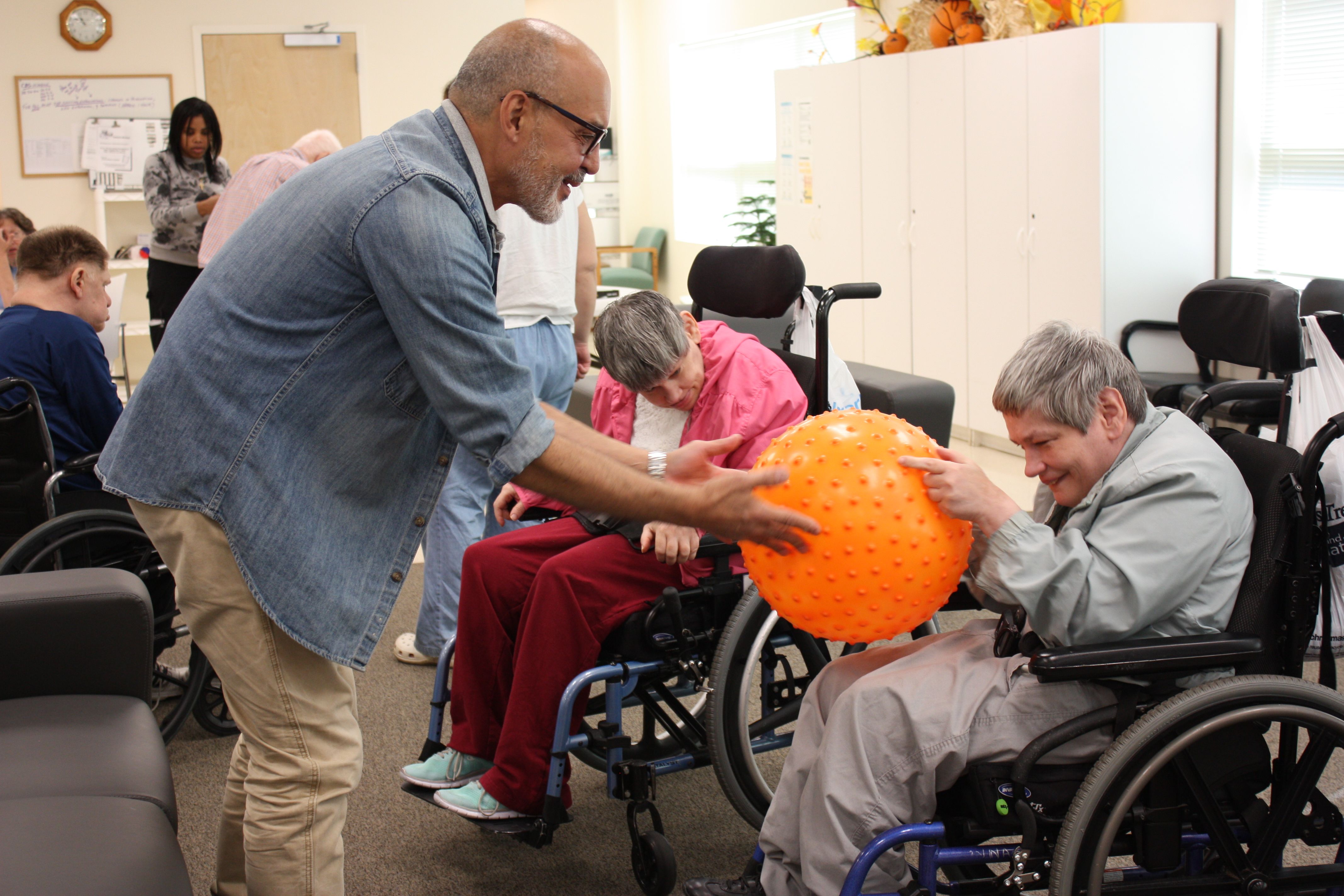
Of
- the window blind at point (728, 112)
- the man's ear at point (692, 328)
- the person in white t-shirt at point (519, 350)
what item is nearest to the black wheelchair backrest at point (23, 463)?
the person in white t-shirt at point (519, 350)

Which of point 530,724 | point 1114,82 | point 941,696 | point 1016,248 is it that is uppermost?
point 1114,82

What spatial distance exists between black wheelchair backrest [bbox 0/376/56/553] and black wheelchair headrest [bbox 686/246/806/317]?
60.4 inches

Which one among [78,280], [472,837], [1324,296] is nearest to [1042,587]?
[472,837]

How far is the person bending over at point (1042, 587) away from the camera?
1456 millimetres

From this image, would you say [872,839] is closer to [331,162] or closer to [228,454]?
[228,454]

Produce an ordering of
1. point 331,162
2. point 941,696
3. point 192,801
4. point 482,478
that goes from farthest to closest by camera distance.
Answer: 1. point 482,478
2. point 192,801
3. point 941,696
4. point 331,162

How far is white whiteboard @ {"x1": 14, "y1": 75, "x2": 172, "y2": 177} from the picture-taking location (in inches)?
287

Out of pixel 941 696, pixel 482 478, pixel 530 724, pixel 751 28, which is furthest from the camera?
pixel 751 28

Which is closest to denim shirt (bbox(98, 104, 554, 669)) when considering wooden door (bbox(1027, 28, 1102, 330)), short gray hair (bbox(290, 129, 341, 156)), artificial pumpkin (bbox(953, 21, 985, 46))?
short gray hair (bbox(290, 129, 341, 156))

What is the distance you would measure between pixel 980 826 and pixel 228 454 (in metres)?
1.09

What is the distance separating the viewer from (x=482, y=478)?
3061 millimetres

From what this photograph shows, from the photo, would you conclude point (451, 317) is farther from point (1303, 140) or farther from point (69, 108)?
point (69, 108)

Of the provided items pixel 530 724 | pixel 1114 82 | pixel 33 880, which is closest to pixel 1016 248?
pixel 1114 82

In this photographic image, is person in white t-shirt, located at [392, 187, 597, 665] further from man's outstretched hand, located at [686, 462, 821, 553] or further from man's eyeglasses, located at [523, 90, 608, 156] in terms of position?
man's outstretched hand, located at [686, 462, 821, 553]
